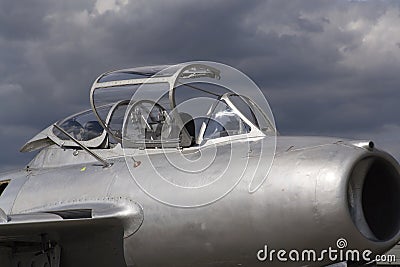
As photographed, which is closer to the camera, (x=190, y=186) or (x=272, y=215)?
(x=272, y=215)

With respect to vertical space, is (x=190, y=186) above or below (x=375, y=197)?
above

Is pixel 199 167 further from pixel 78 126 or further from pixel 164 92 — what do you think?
pixel 78 126

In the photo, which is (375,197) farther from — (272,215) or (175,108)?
(175,108)

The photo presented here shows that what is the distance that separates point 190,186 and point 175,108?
1.51 m

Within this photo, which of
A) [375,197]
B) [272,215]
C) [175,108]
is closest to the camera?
[272,215]

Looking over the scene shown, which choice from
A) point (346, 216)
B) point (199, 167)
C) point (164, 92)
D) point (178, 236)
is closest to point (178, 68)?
point (164, 92)

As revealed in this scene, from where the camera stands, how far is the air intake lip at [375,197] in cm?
810

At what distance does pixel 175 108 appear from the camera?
10.1 meters

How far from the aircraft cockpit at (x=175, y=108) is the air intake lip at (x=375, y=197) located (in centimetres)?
181

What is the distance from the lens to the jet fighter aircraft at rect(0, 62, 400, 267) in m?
8.16

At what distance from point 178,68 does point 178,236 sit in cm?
259

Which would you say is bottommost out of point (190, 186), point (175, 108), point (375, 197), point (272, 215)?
point (272, 215)

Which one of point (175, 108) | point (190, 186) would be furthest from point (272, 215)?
point (175, 108)

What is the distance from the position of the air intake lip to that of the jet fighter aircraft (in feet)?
0.04
